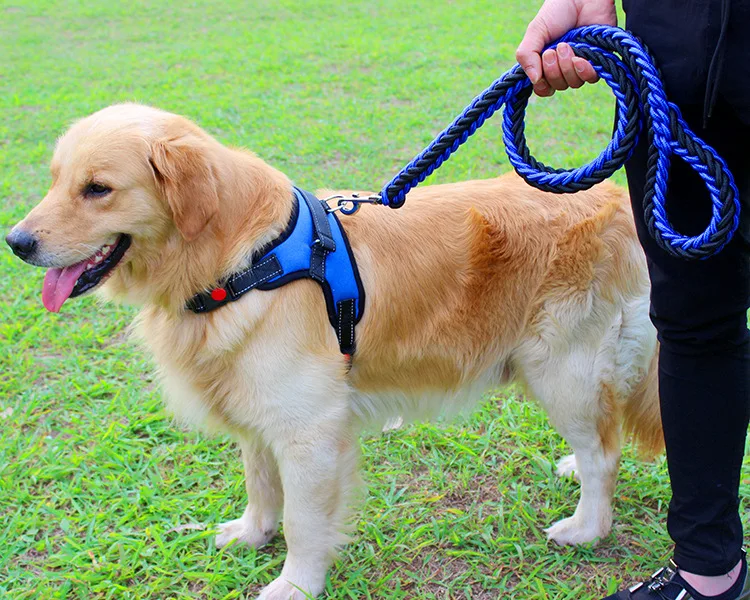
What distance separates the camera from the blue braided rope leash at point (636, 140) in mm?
1638

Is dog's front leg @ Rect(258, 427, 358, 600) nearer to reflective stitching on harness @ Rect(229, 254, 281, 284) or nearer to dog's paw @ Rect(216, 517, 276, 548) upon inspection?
dog's paw @ Rect(216, 517, 276, 548)

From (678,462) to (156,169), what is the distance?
5.86 feet

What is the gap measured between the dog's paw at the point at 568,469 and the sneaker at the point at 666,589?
75 centimetres

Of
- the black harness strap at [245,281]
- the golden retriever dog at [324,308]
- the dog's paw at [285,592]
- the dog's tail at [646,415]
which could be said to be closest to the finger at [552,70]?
the golden retriever dog at [324,308]

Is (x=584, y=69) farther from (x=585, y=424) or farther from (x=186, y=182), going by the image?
(x=585, y=424)

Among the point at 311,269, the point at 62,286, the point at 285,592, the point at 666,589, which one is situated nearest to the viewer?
the point at 666,589

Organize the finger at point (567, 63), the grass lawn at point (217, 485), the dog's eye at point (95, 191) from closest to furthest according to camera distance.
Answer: the finger at point (567, 63)
the dog's eye at point (95, 191)
the grass lawn at point (217, 485)

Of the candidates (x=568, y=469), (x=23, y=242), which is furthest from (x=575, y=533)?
(x=23, y=242)

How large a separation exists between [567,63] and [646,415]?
4.59 ft

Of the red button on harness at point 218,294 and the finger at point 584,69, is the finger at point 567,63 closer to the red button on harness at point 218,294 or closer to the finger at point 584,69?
the finger at point 584,69

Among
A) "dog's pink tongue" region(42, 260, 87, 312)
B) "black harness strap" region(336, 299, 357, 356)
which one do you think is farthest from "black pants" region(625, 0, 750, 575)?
"dog's pink tongue" region(42, 260, 87, 312)

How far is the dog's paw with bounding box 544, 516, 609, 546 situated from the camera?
2.61 meters

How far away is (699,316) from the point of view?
181 cm

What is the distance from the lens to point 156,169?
2174mm
